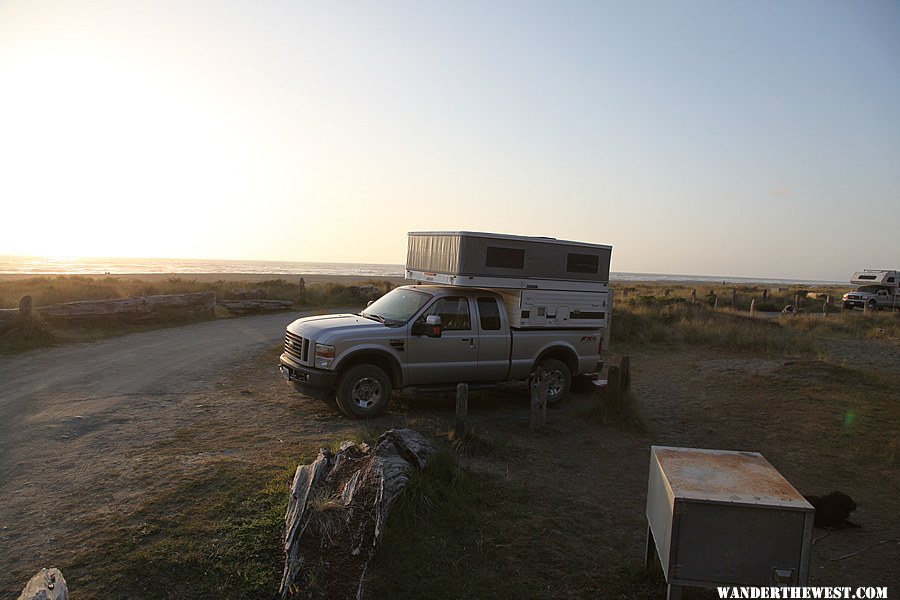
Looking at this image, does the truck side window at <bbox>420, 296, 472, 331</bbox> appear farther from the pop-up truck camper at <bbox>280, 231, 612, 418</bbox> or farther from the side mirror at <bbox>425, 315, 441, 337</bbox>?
the side mirror at <bbox>425, 315, 441, 337</bbox>

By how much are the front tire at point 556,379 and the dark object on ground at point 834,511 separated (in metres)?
4.68

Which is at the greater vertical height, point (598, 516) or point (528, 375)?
point (528, 375)

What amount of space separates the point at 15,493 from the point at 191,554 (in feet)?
8.01

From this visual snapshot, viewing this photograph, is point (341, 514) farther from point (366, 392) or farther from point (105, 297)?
point (105, 297)

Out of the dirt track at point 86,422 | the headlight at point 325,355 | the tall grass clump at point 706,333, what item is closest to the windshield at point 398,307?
the headlight at point 325,355

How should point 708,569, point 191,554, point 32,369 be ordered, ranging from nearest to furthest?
point 708,569, point 191,554, point 32,369

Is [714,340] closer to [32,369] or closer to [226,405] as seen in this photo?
[226,405]

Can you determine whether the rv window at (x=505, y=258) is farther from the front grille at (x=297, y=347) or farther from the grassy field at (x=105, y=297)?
the grassy field at (x=105, y=297)

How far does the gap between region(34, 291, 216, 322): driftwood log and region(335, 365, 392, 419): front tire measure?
35.9ft

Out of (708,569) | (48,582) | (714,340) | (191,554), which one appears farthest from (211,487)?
(714,340)

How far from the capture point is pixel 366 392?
854cm

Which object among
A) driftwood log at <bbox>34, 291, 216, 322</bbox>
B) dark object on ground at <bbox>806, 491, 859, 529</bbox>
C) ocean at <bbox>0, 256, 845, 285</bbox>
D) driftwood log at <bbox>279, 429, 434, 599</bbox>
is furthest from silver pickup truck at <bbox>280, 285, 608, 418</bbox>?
ocean at <bbox>0, 256, 845, 285</bbox>

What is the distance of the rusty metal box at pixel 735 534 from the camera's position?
3404 mm

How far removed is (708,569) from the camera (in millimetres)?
3518
